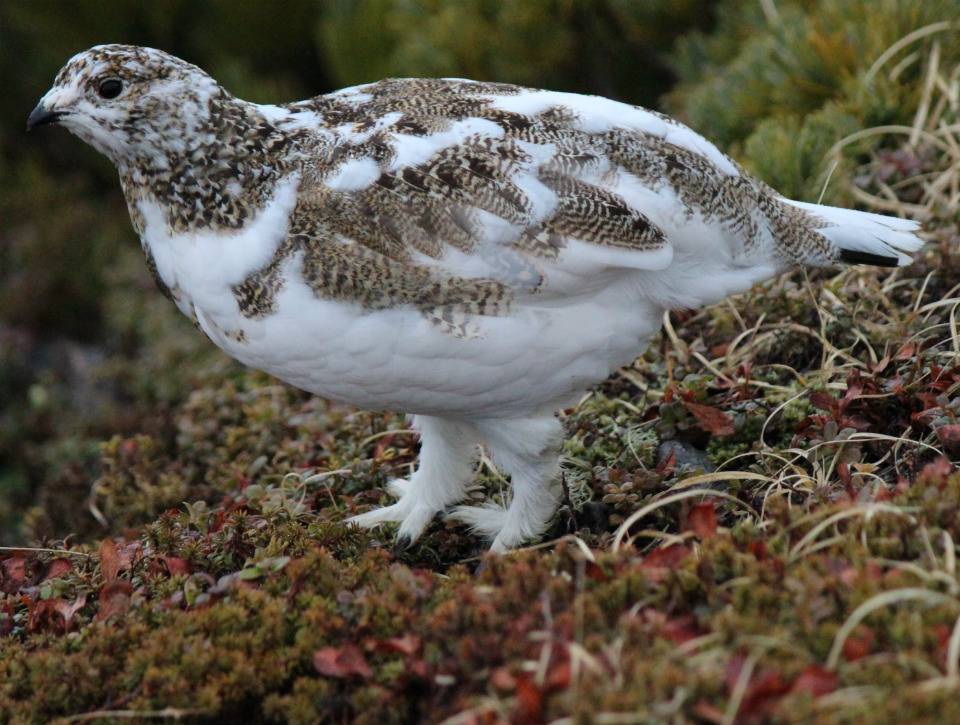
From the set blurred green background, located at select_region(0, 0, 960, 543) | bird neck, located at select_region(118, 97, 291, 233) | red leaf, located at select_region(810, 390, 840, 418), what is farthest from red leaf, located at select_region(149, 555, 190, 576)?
red leaf, located at select_region(810, 390, 840, 418)

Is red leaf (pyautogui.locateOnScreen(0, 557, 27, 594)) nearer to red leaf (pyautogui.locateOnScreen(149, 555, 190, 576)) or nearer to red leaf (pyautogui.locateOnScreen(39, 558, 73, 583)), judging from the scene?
red leaf (pyautogui.locateOnScreen(39, 558, 73, 583))

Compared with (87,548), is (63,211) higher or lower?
higher

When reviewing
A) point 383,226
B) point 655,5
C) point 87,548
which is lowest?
point 87,548

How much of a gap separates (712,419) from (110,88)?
2019mm

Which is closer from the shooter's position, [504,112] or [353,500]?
[504,112]

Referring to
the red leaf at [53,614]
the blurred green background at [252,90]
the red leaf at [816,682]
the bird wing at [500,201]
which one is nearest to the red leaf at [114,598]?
the red leaf at [53,614]

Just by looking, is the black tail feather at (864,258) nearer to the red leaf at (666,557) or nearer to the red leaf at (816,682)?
the red leaf at (666,557)

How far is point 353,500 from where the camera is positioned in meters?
3.26

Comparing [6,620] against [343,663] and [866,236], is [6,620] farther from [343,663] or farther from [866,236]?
[866,236]

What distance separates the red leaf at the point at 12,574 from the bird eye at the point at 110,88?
54.0 inches

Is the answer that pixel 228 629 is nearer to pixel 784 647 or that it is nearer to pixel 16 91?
pixel 784 647

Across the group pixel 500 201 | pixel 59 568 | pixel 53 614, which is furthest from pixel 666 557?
pixel 59 568

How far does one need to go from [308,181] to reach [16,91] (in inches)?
254

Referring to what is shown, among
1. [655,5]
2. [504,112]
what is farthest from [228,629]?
[655,5]
